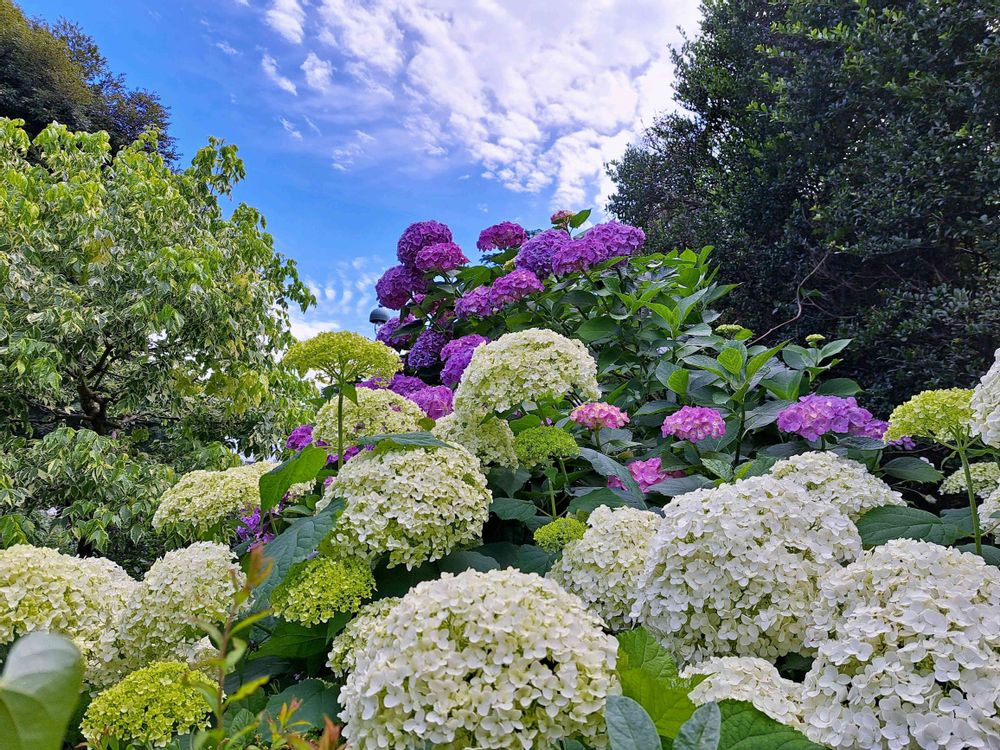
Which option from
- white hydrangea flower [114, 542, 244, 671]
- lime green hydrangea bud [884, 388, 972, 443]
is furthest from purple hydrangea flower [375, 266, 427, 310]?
lime green hydrangea bud [884, 388, 972, 443]

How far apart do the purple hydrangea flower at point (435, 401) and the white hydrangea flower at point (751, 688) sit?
1.57 meters

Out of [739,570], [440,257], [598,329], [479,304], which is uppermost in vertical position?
[440,257]

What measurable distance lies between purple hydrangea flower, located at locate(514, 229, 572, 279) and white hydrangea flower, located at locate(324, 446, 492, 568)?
1.91m

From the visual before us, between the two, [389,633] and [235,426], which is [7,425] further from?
[389,633]

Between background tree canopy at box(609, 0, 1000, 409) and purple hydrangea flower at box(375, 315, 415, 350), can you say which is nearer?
purple hydrangea flower at box(375, 315, 415, 350)

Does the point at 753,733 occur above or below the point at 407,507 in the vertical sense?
below

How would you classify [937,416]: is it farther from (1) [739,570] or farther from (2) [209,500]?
(2) [209,500]

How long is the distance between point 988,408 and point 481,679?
1.12 meters

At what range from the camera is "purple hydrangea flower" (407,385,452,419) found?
2.40 meters

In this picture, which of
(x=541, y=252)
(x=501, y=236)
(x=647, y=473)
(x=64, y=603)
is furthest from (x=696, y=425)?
(x=501, y=236)

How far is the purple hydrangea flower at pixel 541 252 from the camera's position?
312cm

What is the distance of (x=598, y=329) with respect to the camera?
2787mm

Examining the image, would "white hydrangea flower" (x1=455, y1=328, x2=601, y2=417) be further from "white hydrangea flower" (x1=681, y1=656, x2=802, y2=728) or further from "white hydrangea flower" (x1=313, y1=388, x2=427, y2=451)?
"white hydrangea flower" (x1=681, y1=656, x2=802, y2=728)

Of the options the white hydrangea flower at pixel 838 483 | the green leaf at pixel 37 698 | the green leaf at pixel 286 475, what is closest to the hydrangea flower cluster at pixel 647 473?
the white hydrangea flower at pixel 838 483
